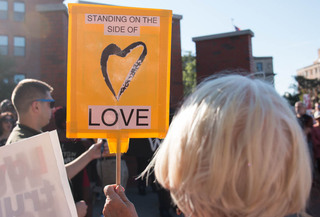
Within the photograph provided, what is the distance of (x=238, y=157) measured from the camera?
0.82m

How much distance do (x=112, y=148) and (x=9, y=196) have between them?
54cm

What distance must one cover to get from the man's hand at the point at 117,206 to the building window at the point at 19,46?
24210 mm

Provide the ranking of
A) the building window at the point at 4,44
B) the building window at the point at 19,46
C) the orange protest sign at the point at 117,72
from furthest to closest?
the building window at the point at 4,44, the building window at the point at 19,46, the orange protest sign at the point at 117,72

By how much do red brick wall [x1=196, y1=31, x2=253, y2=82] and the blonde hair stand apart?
6.51 m

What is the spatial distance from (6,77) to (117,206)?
23025 mm

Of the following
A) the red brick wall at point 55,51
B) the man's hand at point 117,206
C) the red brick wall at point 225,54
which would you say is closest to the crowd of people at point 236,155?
the man's hand at point 117,206

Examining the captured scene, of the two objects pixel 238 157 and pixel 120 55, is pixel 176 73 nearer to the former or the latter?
pixel 120 55

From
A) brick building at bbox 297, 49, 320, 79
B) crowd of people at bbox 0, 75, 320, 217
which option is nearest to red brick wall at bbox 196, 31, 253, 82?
crowd of people at bbox 0, 75, 320, 217

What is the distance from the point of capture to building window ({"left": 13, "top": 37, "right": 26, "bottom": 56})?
2336 centimetres

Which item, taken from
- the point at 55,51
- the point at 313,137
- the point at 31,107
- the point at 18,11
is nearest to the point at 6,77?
the point at 18,11

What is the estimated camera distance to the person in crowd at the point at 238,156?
32.4 inches

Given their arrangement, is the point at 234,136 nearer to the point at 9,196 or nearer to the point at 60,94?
the point at 9,196

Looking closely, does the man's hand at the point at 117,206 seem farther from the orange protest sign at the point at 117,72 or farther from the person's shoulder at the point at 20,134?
the person's shoulder at the point at 20,134

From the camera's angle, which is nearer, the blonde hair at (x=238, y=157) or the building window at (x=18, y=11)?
the blonde hair at (x=238, y=157)
